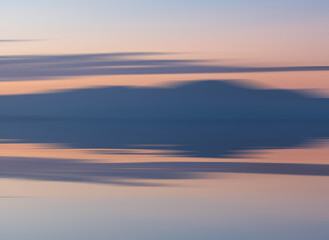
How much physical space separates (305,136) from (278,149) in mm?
404

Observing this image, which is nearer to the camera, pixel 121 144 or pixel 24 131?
pixel 121 144

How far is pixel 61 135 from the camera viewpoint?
464cm

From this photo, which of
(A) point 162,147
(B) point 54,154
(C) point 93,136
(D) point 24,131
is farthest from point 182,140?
(D) point 24,131

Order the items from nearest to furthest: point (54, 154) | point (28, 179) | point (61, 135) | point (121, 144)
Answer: point (28, 179) → point (54, 154) → point (121, 144) → point (61, 135)

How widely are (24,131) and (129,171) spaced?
1.46 meters

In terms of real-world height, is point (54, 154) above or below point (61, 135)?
below

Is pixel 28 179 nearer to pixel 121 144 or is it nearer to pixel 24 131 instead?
pixel 121 144

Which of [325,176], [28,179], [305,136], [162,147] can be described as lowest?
[28,179]

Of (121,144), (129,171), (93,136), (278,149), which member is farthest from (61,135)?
(278,149)

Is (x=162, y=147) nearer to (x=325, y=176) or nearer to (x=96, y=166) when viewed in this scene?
(x=96, y=166)

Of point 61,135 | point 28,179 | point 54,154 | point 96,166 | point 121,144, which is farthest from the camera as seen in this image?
point 61,135

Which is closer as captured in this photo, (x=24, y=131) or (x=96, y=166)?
(x=96, y=166)

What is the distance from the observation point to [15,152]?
4.15 metres

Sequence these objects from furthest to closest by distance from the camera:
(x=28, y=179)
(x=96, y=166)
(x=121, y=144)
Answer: (x=121, y=144), (x=96, y=166), (x=28, y=179)
